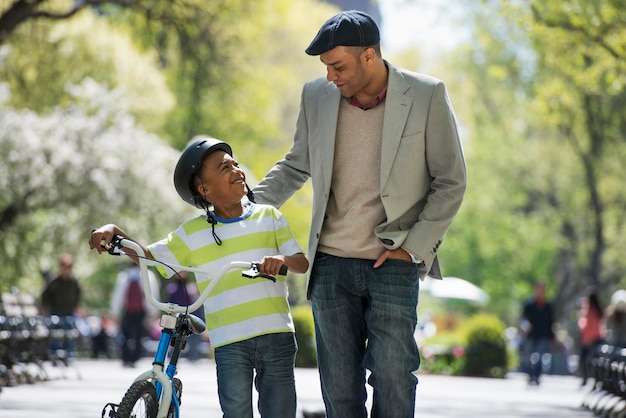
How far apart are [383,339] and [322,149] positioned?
0.87 metres

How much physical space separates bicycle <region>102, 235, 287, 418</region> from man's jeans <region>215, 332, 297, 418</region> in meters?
0.23

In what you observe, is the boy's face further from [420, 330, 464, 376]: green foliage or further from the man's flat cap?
[420, 330, 464, 376]: green foliage

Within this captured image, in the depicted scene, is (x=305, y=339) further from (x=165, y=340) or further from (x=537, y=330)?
(x=165, y=340)

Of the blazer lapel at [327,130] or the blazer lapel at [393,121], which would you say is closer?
the blazer lapel at [393,121]

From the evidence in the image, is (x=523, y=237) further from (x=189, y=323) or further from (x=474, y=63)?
(x=189, y=323)

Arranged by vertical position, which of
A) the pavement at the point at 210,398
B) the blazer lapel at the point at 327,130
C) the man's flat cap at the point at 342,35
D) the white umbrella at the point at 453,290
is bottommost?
the pavement at the point at 210,398

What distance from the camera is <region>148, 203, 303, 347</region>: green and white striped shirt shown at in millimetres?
5625

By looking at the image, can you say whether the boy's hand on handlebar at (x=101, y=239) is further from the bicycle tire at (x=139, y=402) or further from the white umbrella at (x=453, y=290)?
the white umbrella at (x=453, y=290)

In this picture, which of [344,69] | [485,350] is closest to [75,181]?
[485,350]

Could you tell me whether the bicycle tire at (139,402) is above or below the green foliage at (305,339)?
below

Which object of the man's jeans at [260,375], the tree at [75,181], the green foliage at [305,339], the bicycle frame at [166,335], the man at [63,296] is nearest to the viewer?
the bicycle frame at [166,335]

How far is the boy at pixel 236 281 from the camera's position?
5.59 metres

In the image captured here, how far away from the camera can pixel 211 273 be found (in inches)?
213

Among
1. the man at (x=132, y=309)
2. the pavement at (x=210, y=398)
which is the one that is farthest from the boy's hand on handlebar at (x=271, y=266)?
the man at (x=132, y=309)
